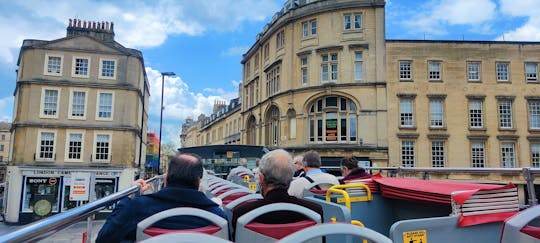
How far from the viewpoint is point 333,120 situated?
2798cm

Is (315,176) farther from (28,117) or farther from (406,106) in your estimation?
(28,117)

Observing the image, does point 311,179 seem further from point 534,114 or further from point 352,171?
point 534,114

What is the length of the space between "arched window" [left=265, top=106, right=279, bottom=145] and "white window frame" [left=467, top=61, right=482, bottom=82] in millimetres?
15933

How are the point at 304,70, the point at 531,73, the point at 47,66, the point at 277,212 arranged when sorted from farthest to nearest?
1. the point at 304,70
2. the point at 47,66
3. the point at 531,73
4. the point at 277,212

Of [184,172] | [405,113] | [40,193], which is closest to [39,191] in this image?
[40,193]

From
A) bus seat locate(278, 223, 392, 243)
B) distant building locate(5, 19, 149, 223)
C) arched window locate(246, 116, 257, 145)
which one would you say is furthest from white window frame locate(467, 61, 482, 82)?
bus seat locate(278, 223, 392, 243)

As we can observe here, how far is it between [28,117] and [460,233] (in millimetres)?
32181

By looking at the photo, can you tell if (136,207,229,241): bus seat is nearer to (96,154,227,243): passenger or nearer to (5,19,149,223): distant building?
(96,154,227,243): passenger

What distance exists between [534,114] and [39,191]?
38.2 meters

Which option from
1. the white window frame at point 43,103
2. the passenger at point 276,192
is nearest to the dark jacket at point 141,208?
the passenger at point 276,192

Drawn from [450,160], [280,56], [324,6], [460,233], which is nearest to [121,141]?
[280,56]

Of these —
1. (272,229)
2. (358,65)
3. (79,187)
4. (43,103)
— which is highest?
(358,65)

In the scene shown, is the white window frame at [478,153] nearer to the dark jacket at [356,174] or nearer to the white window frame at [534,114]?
the white window frame at [534,114]

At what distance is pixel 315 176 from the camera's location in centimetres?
541
